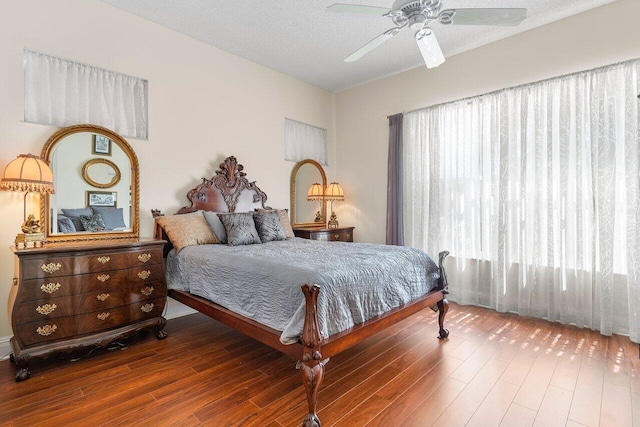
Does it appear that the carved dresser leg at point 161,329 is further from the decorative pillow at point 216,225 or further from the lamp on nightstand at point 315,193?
the lamp on nightstand at point 315,193

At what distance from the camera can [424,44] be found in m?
2.54

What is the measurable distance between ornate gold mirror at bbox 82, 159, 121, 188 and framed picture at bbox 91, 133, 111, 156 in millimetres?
86

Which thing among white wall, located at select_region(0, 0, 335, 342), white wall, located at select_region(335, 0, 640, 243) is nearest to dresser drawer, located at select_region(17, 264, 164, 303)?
white wall, located at select_region(0, 0, 335, 342)

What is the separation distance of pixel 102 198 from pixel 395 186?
3553mm

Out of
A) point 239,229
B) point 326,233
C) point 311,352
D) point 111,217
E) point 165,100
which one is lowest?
point 311,352

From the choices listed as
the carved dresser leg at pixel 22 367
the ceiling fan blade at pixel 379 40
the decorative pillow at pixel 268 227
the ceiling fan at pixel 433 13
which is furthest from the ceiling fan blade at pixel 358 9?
the carved dresser leg at pixel 22 367

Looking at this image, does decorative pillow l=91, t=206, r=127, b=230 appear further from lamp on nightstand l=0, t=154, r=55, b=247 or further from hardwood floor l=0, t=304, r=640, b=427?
hardwood floor l=0, t=304, r=640, b=427

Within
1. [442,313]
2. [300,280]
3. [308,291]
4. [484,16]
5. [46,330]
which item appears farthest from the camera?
[442,313]

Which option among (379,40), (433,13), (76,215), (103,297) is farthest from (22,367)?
(433,13)

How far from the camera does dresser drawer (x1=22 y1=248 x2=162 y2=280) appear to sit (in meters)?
2.30

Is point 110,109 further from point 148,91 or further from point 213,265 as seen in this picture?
point 213,265

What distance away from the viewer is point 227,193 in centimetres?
407

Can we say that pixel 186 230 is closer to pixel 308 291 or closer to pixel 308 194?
pixel 308 291

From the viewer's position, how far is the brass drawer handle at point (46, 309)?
2.32 meters
